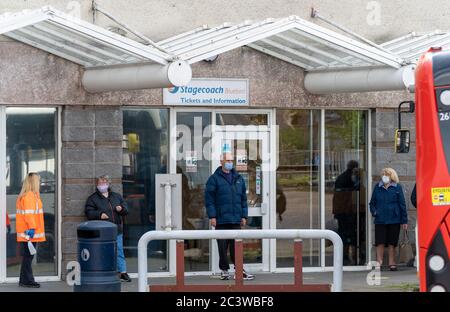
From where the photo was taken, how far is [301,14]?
62.8 ft

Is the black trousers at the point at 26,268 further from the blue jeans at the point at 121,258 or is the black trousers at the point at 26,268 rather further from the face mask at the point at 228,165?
the face mask at the point at 228,165

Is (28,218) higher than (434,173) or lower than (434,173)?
lower

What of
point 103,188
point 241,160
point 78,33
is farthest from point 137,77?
point 241,160

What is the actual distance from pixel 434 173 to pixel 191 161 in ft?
24.0

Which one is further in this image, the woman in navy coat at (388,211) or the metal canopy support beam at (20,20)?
the woman in navy coat at (388,211)

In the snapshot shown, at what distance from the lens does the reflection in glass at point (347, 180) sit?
19.6 metres

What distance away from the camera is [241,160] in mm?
19047

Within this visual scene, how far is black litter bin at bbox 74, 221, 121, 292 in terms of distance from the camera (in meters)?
13.6

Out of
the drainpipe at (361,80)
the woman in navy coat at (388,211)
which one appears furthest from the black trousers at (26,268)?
the woman in navy coat at (388,211)

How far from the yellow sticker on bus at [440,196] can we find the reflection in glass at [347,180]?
758 cm

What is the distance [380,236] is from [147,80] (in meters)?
5.09

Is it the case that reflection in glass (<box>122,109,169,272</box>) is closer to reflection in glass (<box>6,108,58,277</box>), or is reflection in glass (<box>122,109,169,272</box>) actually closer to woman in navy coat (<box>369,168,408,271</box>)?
reflection in glass (<box>6,108,58,277</box>)

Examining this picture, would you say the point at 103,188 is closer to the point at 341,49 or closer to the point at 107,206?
the point at 107,206

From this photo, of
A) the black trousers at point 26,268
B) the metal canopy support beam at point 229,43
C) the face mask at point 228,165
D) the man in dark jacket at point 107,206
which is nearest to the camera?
the metal canopy support beam at point 229,43
